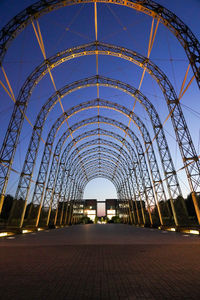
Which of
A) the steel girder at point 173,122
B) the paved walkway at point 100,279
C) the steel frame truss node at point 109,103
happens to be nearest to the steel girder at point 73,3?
the steel frame truss node at point 109,103

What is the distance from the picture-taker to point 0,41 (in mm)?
14242

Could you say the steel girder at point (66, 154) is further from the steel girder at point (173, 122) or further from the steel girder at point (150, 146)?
the steel girder at point (173, 122)

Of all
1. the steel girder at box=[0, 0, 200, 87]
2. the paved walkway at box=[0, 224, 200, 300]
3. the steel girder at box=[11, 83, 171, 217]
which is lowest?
the paved walkway at box=[0, 224, 200, 300]

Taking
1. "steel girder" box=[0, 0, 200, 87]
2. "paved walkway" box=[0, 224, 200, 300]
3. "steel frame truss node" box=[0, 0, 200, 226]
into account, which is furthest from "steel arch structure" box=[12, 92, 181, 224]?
Result: "paved walkway" box=[0, 224, 200, 300]

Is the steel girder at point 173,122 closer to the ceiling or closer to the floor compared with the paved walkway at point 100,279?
closer to the ceiling

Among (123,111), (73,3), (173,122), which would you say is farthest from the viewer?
(123,111)

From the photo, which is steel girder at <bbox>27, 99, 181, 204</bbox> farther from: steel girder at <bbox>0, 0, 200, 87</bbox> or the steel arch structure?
steel girder at <bbox>0, 0, 200, 87</bbox>

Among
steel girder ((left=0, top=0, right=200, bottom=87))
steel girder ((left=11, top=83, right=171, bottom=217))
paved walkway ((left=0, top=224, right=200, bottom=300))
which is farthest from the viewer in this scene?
steel girder ((left=11, top=83, right=171, bottom=217))

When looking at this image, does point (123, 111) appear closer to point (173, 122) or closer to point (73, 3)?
point (173, 122)

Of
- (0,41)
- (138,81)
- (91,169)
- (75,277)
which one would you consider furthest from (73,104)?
(91,169)

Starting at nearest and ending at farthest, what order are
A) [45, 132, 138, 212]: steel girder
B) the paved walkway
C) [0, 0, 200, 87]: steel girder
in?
the paved walkway, [0, 0, 200, 87]: steel girder, [45, 132, 138, 212]: steel girder

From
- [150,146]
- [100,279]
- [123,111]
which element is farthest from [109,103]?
[100,279]

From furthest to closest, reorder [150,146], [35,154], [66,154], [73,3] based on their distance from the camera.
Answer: [66,154] < [150,146] < [35,154] < [73,3]

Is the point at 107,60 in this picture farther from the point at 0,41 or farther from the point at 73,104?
the point at 0,41
